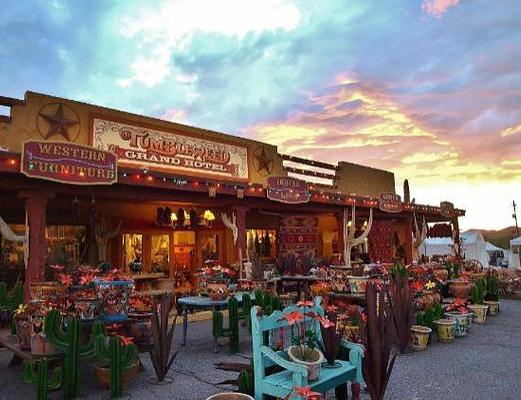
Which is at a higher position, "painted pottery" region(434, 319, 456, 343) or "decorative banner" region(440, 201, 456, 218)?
"decorative banner" region(440, 201, 456, 218)

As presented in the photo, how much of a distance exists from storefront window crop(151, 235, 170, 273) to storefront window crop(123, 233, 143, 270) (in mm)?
452

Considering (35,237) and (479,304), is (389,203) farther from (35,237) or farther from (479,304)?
(35,237)

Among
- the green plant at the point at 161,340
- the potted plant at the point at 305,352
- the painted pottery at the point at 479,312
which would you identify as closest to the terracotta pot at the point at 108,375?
the green plant at the point at 161,340

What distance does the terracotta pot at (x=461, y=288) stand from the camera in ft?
32.4

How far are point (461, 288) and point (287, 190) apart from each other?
5175 millimetres

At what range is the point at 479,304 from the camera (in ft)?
31.3

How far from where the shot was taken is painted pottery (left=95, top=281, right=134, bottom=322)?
18.9ft

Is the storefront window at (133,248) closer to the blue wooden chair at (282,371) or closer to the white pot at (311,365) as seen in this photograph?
the blue wooden chair at (282,371)

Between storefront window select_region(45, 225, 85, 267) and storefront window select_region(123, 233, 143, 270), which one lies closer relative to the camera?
storefront window select_region(45, 225, 85, 267)

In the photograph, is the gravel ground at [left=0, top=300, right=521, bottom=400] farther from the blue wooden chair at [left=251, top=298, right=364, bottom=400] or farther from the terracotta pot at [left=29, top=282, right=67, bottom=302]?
the terracotta pot at [left=29, top=282, right=67, bottom=302]

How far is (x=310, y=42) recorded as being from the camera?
11.5 metres

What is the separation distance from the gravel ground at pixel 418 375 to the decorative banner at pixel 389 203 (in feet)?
28.9

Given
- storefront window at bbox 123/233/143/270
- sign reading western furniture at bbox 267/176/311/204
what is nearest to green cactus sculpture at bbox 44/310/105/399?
sign reading western furniture at bbox 267/176/311/204

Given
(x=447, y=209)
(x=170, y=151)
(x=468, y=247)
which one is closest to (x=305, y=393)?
(x=170, y=151)
